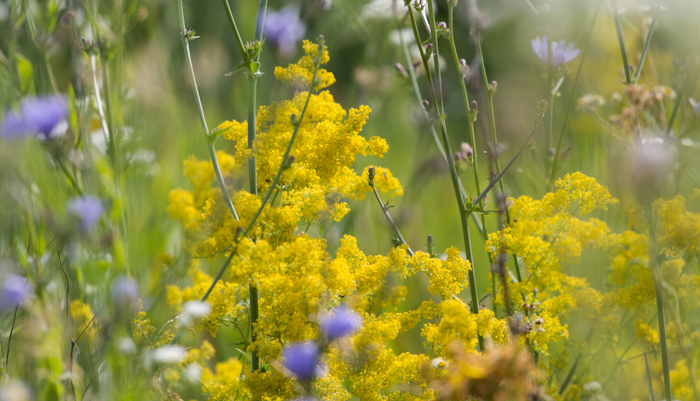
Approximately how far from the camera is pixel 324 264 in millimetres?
819

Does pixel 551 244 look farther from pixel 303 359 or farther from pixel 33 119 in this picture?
pixel 33 119

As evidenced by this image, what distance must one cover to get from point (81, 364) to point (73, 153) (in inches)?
19.1

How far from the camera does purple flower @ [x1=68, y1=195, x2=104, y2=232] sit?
3.40 ft

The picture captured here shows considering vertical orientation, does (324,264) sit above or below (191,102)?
below

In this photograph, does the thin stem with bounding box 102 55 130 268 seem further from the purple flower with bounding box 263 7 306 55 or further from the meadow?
the purple flower with bounding box 263 7 306 55

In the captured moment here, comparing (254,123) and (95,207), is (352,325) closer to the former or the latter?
(254,123)

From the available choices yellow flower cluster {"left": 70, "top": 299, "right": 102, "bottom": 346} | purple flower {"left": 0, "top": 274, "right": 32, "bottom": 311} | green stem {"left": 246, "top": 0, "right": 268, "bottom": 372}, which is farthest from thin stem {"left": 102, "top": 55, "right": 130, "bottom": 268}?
green stem {"left": 246, "top": 0, "right": 268, "bottom": 372}

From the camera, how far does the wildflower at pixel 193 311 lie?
3.05ft

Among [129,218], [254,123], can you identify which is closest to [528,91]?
[254,123]

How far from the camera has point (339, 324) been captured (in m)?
0.80

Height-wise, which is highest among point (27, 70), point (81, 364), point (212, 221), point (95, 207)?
point (27, 70)

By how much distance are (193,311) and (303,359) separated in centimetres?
28

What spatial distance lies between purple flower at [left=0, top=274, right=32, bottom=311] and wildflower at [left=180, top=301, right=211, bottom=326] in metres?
0.30

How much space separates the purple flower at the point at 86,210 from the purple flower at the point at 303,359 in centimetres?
52
